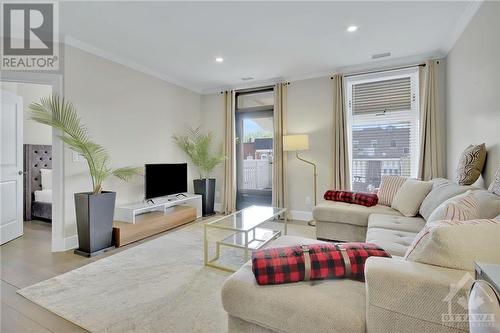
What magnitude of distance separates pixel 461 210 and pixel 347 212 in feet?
5.11

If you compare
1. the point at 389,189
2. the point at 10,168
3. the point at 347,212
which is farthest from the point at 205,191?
the point at 389,189

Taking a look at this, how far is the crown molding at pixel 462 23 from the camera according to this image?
2311 mm

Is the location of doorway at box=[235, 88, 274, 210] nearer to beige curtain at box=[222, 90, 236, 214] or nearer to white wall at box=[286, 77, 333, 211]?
beige curtain at box=[222, 90, 236, 214]

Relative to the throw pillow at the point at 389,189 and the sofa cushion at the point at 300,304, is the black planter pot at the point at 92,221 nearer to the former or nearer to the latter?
the sofa cushion at the point at 300,304

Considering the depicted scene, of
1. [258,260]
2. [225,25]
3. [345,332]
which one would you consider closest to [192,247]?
[258,260]

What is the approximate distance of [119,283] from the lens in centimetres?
221

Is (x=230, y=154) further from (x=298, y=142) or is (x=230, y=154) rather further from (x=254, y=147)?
(x=298, y=142)

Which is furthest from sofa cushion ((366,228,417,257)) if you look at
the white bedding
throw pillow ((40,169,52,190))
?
throw pillow ((40,169,52,190))

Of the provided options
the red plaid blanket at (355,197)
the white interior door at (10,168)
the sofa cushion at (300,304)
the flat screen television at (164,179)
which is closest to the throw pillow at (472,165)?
the red plaid blanket at (355,197)

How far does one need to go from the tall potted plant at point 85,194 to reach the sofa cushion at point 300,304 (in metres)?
2.36

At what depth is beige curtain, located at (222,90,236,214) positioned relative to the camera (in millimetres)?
4980

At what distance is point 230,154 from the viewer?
500 centimetres

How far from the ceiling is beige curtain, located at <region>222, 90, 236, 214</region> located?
0.96 metres

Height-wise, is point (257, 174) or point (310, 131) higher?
point (310, 131)
